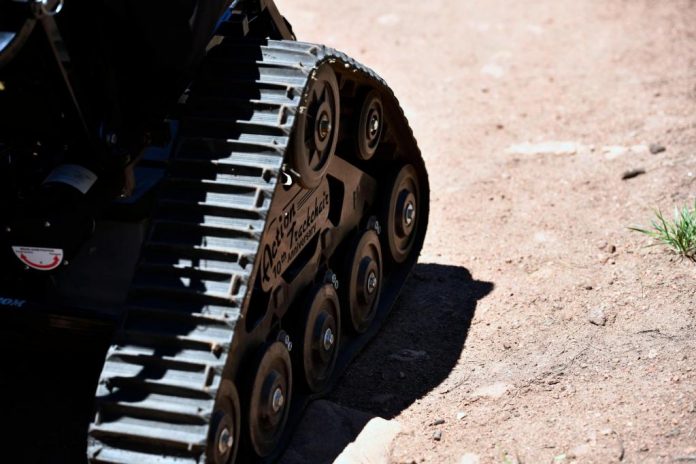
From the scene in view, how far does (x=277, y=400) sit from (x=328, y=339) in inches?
22.9

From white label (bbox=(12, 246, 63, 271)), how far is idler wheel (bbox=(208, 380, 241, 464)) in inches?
29.8

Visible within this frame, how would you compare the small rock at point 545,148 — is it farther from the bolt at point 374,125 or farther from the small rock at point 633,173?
the bolt at point 374,125

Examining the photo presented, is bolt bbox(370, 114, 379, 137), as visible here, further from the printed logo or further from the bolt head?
the bolt head

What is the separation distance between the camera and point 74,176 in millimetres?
3936

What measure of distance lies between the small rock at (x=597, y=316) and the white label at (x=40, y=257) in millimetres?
2514

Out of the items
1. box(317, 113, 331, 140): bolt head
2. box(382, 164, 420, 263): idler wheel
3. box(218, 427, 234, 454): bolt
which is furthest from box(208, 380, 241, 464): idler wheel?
box(382, 164, 420, 263): idler wheel

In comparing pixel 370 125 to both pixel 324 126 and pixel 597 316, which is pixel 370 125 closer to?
pixel 324 126

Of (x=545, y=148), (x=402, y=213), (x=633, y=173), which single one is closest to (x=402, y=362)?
A: (x=402, y=213)

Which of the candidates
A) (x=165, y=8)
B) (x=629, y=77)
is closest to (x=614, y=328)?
(x=165, y=8)

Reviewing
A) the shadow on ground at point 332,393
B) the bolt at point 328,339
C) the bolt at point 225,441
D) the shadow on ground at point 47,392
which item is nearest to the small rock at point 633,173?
the shadow on ground at point 332,393

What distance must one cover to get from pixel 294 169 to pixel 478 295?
199cm

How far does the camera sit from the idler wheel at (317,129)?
414cm

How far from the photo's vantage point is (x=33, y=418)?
4.83 m

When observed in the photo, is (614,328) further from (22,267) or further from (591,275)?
(22,267)
